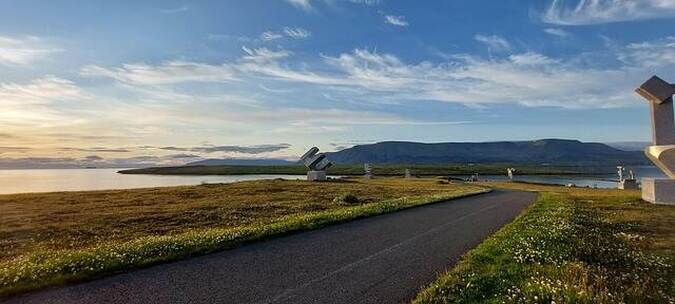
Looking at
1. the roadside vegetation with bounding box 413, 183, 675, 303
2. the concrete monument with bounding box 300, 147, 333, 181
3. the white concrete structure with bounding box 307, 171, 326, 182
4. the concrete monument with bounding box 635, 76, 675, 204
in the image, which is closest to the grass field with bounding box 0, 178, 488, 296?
the roadside vegetation with bounding box 413, 183, 675, 303

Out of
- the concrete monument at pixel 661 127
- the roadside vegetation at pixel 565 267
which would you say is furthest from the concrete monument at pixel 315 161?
the roadside vegetation at pixel 565 267

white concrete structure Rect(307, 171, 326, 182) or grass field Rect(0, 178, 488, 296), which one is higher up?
white concrete structure Rect(307, 171, 326, 182)

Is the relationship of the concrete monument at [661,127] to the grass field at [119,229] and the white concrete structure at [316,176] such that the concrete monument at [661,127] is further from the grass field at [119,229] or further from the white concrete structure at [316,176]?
the white concrete structure at [316,176]

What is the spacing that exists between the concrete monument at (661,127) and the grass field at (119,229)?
49.2ft

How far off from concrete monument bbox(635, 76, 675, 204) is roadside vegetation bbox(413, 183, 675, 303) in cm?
1464

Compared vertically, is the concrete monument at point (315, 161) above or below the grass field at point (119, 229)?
above

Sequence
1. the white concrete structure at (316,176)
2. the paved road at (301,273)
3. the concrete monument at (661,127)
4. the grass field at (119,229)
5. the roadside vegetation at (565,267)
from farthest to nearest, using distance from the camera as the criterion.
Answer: the white concrete structure at (316,176)
the concrete monument at (661,127)
the grass field at (119,229)
the paved road at (301,273)
the roadside vegetation at (565,267)

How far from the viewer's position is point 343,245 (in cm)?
1806

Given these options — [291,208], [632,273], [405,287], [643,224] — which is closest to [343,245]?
[405,287]

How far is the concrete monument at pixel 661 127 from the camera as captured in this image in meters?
37.7

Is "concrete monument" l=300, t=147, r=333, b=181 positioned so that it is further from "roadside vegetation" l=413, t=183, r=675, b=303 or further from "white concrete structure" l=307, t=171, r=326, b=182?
"roadside vegetation" l=413, t=183, r=675, b=303

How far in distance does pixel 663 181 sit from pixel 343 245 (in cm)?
2994

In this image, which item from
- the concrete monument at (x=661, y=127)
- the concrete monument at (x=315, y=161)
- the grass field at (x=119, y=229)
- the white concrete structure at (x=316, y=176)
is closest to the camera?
the grass field at (x=119, y=229)

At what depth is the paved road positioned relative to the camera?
11.1m
